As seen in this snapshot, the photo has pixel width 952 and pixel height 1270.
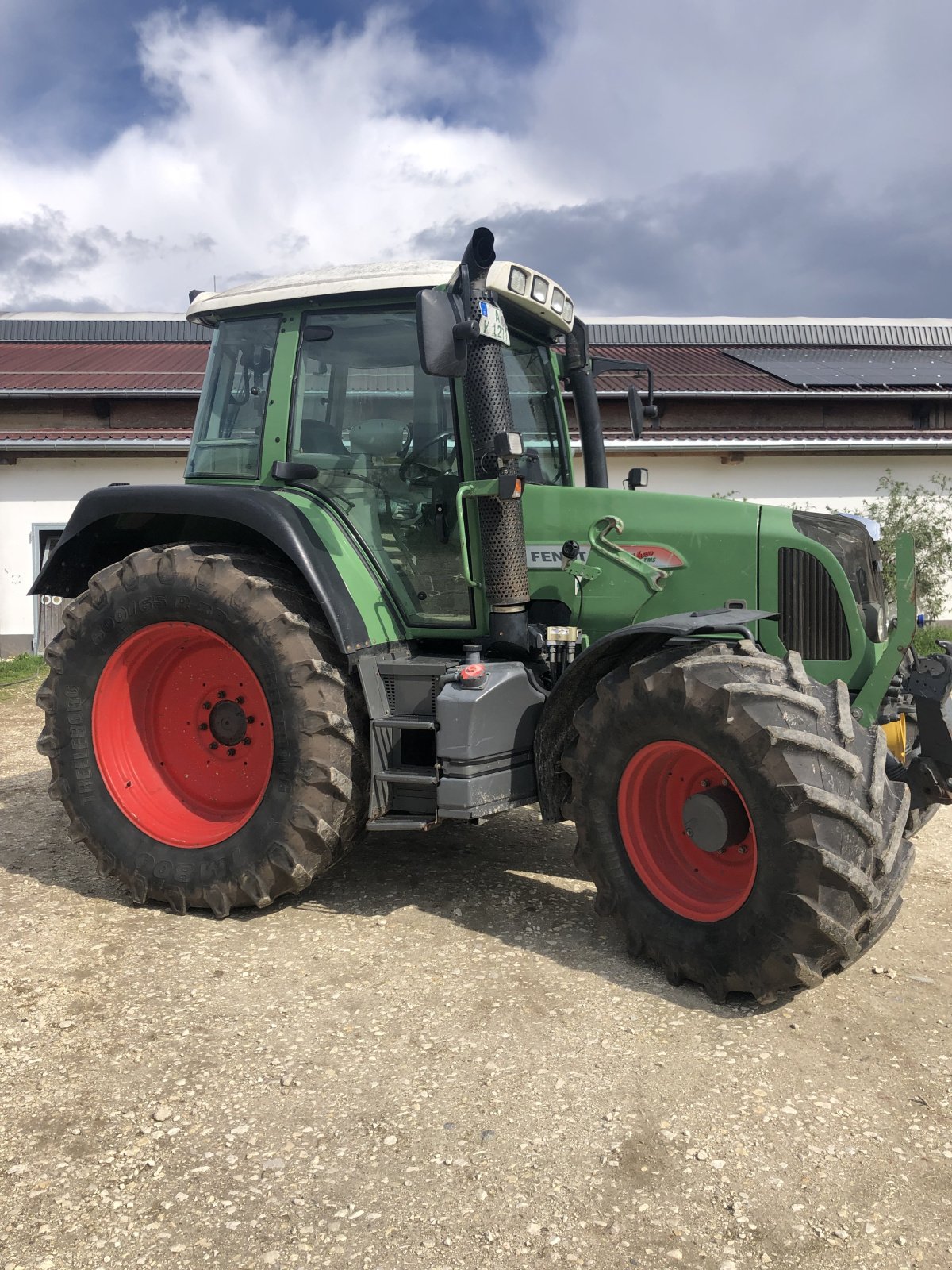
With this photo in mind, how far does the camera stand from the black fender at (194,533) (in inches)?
151

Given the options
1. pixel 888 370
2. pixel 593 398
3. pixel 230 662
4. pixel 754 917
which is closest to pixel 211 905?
pixel 230 662

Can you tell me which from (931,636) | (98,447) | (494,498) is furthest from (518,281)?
(98,447)

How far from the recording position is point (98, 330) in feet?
61.7

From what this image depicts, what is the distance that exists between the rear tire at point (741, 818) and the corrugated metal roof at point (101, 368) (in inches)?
429

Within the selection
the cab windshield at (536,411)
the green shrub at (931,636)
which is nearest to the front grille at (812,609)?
the cab windshield at (536,411)

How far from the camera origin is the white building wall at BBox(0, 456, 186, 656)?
12.7 metres

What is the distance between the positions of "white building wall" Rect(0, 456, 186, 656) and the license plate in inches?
380

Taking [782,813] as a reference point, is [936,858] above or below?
below

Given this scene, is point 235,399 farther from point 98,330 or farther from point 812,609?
point 98,330

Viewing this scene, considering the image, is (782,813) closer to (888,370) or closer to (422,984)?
(422,984)

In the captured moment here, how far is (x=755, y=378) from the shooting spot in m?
14.8

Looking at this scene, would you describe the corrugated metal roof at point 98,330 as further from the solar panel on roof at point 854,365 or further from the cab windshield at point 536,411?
the cab windshield at point 536,411

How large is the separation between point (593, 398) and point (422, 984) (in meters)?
2.97

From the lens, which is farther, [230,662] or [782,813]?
[230,662]
